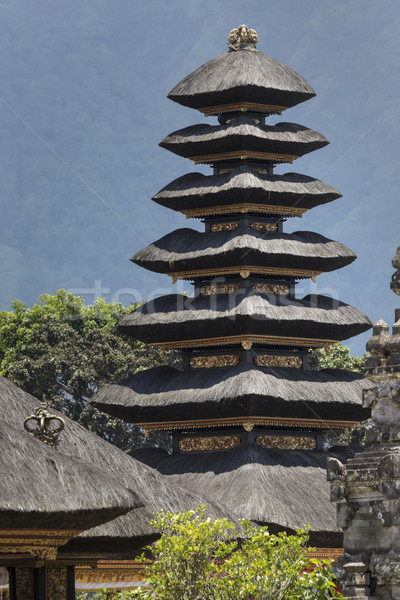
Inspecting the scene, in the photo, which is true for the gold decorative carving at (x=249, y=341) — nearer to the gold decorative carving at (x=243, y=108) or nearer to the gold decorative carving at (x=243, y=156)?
the gold decorative carving at (x=243, y=156)

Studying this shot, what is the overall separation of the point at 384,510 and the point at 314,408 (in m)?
15.2

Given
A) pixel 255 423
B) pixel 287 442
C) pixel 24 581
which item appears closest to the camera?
pixel 24 581

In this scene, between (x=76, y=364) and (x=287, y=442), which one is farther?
(x=76, y=364)

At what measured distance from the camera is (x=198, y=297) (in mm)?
40344

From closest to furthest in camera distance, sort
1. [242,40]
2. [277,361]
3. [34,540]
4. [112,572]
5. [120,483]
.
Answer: [34,540], [120,483], [112,572], [277,361], [242,40]

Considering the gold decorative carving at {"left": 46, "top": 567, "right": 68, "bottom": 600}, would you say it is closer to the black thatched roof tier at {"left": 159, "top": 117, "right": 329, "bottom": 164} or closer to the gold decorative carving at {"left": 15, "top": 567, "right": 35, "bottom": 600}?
the gold decorative carving at {"left": 15, "top": 567, "right": 35, "bottom": 600}

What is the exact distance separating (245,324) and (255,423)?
2772mm

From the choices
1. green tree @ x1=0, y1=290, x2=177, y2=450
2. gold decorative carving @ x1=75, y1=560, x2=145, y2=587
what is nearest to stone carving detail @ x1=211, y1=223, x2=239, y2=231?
gold decorative carving @ x1=75, y1=560, x2=145, y2=587

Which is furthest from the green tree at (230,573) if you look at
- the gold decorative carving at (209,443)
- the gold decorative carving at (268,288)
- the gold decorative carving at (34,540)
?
the gold decorative carving at (268,288)

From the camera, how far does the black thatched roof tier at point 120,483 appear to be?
2455 centimetres

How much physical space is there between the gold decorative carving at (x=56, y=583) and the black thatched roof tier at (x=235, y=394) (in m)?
13.2

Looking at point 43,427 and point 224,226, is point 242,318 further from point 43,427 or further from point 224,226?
point 43,427

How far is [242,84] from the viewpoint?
4119 cm

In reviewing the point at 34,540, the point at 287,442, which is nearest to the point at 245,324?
the point at 287,442
